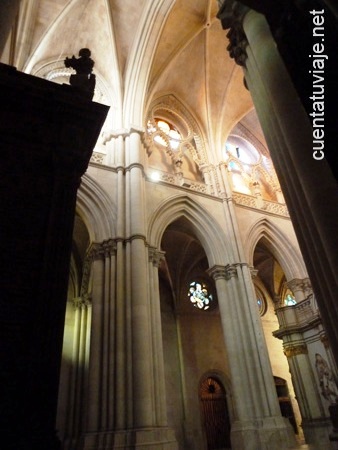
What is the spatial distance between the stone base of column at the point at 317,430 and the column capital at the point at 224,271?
4338 mm

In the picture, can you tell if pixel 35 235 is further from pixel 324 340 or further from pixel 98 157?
pixel 324 340

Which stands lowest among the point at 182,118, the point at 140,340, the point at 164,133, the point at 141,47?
the point at 140,340

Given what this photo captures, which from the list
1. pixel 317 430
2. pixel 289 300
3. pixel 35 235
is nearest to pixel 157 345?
pixel 317 430

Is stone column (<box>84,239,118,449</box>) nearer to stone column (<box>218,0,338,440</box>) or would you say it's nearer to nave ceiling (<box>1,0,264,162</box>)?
nave ceiling (<box>1,0,264,162</box>)

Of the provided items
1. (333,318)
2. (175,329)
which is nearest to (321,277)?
(333,318)

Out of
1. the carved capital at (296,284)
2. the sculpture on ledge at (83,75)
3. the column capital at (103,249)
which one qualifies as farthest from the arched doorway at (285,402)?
the sculpture on ledge at (83,75)

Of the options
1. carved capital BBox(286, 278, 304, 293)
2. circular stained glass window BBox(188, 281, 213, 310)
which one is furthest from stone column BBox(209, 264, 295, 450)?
circular stained glass window BBox(188, 281, 213, 310)

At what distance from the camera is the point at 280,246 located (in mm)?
12305

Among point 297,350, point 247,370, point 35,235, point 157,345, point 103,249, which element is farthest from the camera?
point 297,350

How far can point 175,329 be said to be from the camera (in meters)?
13.8

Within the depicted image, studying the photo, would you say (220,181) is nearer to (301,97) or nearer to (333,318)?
(301,97)

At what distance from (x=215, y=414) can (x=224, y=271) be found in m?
5.84

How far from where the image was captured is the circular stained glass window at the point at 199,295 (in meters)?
14.7

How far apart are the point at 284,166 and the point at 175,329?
1131 centimetres
